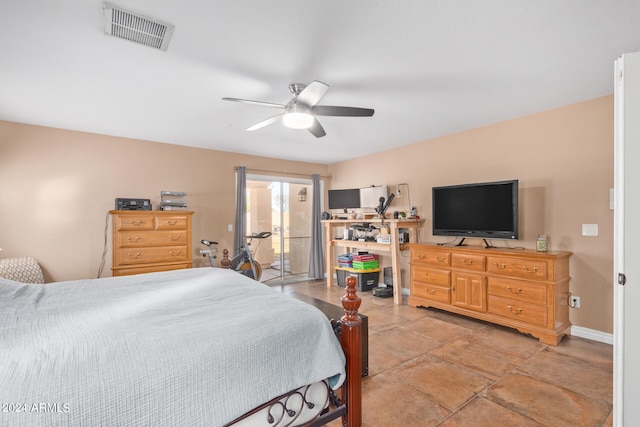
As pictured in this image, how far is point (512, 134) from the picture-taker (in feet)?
12.9

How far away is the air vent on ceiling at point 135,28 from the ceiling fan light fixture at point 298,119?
3.47 ft

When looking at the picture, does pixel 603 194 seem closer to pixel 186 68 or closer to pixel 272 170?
pixel 186 68

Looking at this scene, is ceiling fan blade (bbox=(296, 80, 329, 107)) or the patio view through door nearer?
ceiling fan blade (bbox=(296, 80, 329, 107))

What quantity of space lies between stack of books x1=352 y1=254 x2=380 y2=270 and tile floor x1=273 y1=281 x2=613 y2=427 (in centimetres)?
173

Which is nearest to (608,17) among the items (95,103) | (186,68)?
(186,68)

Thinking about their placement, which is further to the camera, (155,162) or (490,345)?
(155,162)

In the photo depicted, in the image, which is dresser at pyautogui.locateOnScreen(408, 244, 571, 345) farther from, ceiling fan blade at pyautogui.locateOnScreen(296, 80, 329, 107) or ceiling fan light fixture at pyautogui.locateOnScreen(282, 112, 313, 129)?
ceiling fan blade at pyautogui.locateOnScreen(296, 80, 329, 107)

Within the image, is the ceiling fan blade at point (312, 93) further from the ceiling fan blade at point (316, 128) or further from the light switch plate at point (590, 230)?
the light switch plate at point (590, 230)

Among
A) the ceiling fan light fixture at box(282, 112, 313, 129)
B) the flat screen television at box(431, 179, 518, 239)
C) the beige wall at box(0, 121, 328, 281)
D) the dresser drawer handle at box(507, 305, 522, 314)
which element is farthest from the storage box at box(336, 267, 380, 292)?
the ceiling fan light fixture at box(282, 112, 313, 129)

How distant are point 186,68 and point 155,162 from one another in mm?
2733

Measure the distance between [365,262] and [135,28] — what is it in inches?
178

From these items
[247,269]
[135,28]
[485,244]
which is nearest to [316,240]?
[247,269]

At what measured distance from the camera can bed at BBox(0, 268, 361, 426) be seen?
3.53 ft

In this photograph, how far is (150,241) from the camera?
429 centimetres
